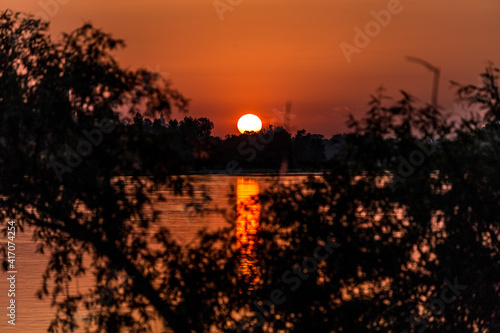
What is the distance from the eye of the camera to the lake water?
44.4 ft

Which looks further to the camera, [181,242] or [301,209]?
[181,242]

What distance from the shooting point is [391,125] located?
522 inches

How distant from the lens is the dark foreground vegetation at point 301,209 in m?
13.1

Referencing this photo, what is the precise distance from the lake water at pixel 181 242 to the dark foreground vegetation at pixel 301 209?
24 centimetres

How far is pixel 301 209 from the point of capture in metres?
13.3

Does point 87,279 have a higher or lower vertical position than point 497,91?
lower

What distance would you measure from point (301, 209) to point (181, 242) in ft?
10.5

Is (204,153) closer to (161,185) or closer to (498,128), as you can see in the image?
(161,185)

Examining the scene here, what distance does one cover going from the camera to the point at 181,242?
15.4 metres

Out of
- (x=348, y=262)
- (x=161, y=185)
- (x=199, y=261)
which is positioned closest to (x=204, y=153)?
(x=161, y=185)

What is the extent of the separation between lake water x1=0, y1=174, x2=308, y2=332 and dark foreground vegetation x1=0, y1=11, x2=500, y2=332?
0.24 meters

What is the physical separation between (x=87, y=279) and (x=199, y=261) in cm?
2807

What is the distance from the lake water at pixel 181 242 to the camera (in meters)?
13.5

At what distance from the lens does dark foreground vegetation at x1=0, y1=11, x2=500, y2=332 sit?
1307 cm
